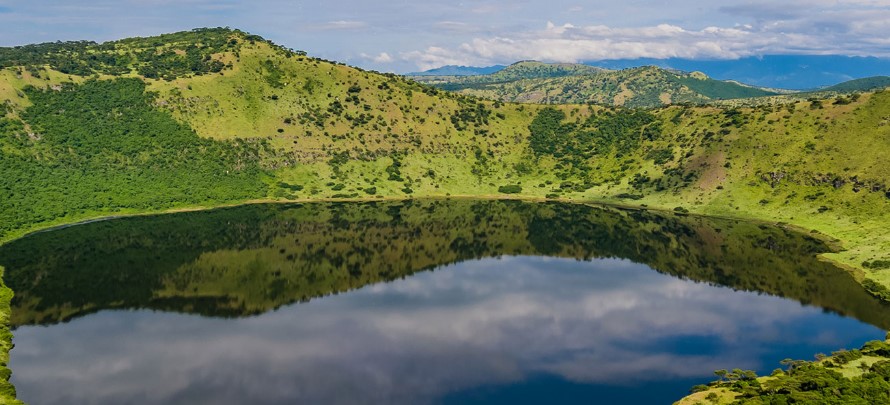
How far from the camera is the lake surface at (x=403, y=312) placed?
3012 inches

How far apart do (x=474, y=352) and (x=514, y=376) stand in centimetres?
939

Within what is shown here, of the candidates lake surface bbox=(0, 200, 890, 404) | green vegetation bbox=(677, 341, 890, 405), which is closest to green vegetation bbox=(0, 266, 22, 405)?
lake surface bbox=(0, 200, 890, 404)

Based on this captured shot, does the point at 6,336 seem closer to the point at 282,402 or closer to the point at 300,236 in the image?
the point at 282,402

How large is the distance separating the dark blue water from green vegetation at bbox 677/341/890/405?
3382mm

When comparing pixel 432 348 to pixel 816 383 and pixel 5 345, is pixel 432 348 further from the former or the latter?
pixel 5 345

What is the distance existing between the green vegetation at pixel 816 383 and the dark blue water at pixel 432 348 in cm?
338

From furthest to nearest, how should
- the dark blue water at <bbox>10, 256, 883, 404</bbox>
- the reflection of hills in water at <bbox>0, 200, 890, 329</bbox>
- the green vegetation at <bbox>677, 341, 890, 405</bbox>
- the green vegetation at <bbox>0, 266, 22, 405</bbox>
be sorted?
the reflection of hills in water at <bbox>0, 200, 890, 329</bbox> → the dark blue water at <bbox>10, 256, 883, 404</bbox> → the green vegetation at <bbox>0, 266, 22, 405</bbox> → the green vegetation at <bbox>677, 341, 890, 405</bbox>

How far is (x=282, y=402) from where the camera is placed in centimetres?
7025

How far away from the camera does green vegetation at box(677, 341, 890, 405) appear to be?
214 ft

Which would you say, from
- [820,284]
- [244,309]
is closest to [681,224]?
[820,284]

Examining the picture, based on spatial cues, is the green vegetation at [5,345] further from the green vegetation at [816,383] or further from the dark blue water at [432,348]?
the green vegetation at [816,383]

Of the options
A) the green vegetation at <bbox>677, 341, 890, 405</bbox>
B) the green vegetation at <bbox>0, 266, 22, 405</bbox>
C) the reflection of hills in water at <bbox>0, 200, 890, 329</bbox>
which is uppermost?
the green vegetation at <bbox>677, 341, 890, 405</bbox>

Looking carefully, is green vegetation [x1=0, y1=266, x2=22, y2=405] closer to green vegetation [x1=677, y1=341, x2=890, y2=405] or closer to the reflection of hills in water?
the reflection of hills in water

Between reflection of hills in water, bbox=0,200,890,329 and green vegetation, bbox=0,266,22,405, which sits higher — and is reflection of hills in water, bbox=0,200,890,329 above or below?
below
